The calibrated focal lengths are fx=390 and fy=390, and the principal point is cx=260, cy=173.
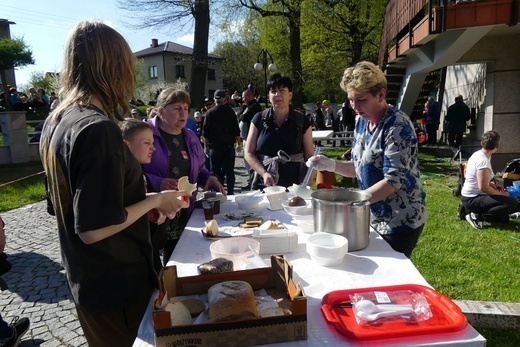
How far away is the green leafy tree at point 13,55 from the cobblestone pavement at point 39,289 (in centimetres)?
1731

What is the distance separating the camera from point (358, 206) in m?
1.83

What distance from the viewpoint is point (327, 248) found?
173 centimetres

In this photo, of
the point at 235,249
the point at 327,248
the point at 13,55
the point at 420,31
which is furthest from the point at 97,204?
the point at 13,55

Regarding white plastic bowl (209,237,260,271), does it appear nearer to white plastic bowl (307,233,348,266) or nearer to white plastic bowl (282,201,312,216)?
white plastic bowl (307,233,348,266)

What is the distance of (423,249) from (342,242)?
2979 millimetres

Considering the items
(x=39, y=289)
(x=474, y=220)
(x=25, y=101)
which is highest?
(x=25, y=101)

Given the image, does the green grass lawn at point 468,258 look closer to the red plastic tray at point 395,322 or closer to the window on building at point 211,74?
the red plastic tray at point 395,322

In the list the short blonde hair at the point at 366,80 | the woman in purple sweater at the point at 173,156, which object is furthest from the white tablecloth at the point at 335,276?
the short blonde hair at the point at 366,80

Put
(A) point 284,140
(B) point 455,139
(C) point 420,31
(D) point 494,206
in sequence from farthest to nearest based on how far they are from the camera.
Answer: (B) point 455,139, (C) point 420,31, (D) point 494,206, (A) point 284,140

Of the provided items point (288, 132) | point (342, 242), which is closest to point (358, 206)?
point (342, 242)

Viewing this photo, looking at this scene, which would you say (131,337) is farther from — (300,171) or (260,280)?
(300,171)

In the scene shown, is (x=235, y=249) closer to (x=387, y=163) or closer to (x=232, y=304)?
(x=232, y=304)

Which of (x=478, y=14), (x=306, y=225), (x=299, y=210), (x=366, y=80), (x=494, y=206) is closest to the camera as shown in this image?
(x=366, y=80)

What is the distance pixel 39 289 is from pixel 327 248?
3225 millimetres
